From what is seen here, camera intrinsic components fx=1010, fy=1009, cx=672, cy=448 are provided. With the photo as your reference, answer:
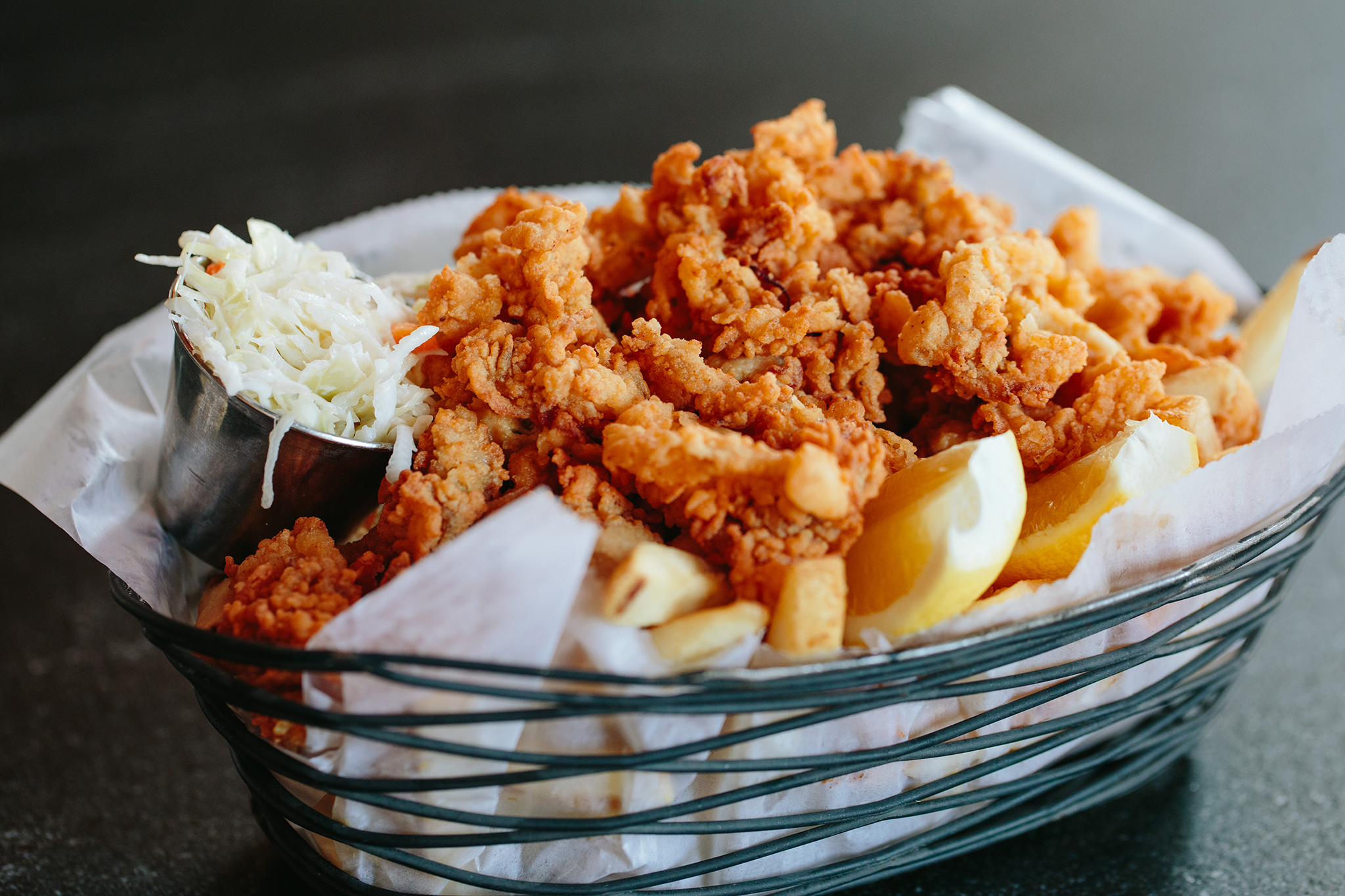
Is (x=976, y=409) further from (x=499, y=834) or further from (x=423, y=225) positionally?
(x=423, y=225)

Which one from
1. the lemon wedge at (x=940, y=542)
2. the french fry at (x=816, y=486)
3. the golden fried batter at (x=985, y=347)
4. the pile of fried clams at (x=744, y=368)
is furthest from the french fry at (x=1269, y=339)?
the french fry at (x=816, y=486)

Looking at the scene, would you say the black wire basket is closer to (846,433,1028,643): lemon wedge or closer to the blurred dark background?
(846,433,1028,643): lemon wedge

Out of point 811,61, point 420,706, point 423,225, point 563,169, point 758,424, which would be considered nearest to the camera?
point 420,706

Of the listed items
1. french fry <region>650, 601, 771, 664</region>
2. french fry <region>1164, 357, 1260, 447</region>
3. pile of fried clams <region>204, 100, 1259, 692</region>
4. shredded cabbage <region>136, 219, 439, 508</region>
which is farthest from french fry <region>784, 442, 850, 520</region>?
french fry <region>1164, 357, 1260, 447</region>

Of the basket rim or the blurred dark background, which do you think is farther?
the blurred dark background

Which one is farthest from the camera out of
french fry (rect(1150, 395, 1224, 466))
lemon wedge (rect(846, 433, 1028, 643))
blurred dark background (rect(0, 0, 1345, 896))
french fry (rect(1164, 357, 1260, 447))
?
blurred dark background (rect(0, 0, 1345, 896))

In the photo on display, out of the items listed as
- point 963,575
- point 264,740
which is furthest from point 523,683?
point 963,575

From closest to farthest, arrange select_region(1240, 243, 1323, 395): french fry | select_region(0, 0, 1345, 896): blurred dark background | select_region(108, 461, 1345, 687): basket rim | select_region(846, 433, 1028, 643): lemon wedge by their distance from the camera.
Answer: select_region(108, 461, 1345, 687): basket rim < select_region(846, 433, 1028, 643): lemon wedge < select_region(1240, 243, 1323, 395): french fry < select_region(0, 0, 1345, 896): blurred dark background
